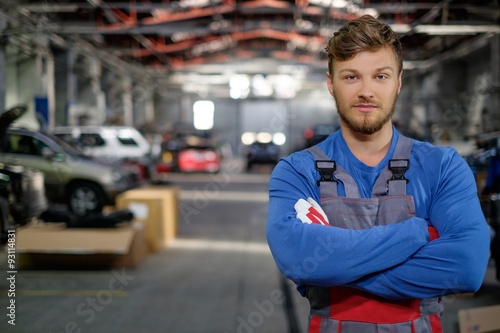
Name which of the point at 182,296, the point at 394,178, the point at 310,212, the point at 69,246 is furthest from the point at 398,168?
the point at 69,246

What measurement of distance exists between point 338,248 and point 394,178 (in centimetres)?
28

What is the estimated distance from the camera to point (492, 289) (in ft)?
19.9

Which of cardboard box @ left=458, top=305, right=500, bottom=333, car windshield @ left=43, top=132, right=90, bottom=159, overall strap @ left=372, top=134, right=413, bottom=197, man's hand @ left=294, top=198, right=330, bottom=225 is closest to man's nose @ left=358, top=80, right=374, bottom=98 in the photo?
overall strap @ left=372, top=134, right=413, bottom=197

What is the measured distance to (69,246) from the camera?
6727 mm

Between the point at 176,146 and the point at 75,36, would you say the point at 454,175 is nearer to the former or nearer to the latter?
the point at 75,36

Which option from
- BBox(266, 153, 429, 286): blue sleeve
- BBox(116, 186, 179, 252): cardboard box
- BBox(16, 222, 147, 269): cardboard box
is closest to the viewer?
BBox(266, 153, 429, 286): blue sleeve

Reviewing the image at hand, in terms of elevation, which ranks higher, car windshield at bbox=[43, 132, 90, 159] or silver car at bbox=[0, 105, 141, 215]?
car windshield at bbox=[43, 132, 90, 159]

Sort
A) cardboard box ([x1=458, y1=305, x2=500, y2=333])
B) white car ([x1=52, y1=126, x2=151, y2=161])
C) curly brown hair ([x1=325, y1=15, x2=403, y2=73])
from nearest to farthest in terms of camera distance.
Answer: curly brown hair ([x1=325, y1=15, x2=403, y2=73]) < cardboard box ([x1=458, y1=305, x2=500, y2=333]) < white car ([x1=52, y1=126, x2=151, y2=161])

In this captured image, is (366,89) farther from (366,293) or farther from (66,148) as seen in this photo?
(66,148)

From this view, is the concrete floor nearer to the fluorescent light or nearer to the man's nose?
the man's nose

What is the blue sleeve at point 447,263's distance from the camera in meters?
1.53

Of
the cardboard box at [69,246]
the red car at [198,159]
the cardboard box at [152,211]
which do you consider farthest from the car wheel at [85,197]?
the red car at [198,159]

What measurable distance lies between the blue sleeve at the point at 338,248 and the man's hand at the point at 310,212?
0.07 feet

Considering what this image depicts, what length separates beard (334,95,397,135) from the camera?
1651 mm
